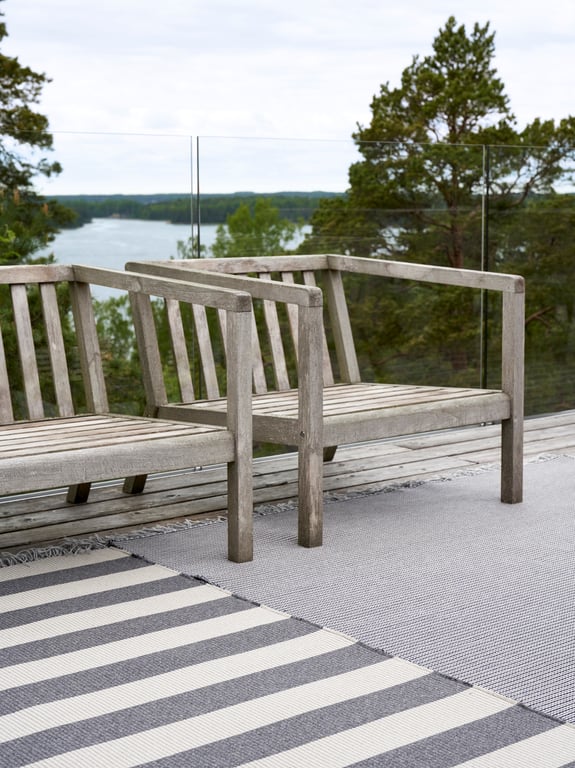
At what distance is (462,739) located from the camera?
5.61 feet

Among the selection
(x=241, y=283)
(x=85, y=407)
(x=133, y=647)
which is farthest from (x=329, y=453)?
(x=133, y=647)

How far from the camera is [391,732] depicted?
173 centimetres

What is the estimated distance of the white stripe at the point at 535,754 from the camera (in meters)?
1.63

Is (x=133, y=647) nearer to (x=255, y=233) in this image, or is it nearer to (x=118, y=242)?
(x=118, y=242)

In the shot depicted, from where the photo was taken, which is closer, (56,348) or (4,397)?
(4,397)

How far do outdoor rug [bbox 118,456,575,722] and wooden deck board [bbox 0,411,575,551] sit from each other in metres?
0.18

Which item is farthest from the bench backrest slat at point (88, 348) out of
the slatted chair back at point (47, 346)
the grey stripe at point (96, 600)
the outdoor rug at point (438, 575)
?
the grey stripe at point (96, 600)

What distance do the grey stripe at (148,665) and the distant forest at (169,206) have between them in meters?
1.72

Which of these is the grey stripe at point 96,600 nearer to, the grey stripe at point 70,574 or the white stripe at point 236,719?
the grey stripe at point 70,574

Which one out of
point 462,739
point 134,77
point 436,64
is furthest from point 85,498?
point 134,77

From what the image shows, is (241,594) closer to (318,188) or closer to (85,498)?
(85,498)

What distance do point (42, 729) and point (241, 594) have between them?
72cm

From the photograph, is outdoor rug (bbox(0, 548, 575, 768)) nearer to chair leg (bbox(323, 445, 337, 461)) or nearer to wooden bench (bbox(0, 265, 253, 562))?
wooden bench (bbox(0, 265, 253, 562))

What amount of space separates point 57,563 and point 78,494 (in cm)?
59
